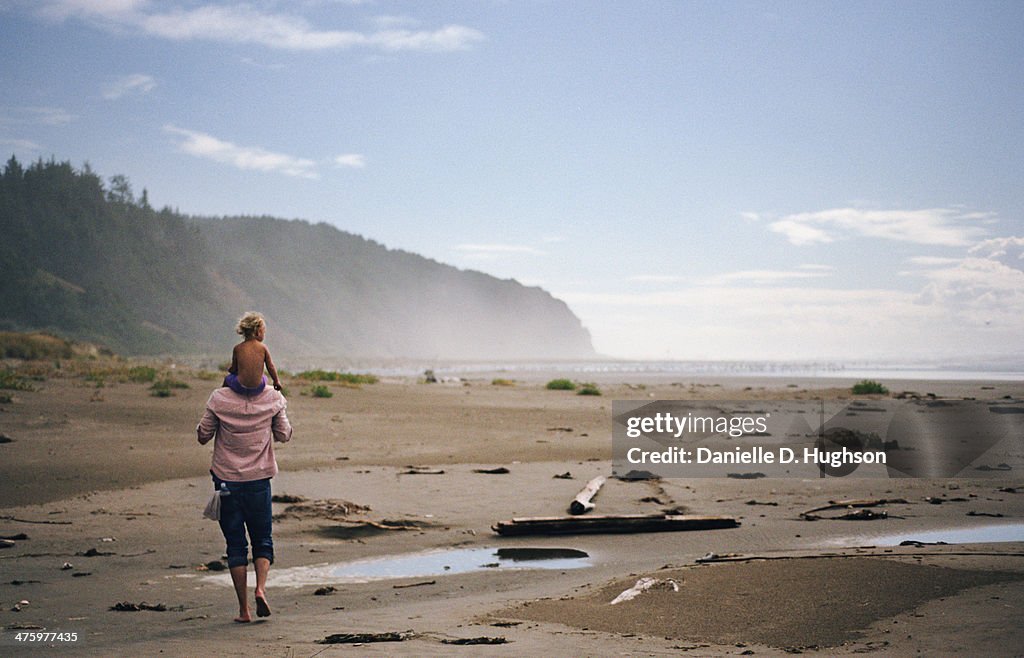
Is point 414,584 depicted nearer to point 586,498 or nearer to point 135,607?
point 135,607

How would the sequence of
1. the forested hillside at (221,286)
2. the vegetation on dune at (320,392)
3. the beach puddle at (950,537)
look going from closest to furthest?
the beach puddle at (950,537)
the vegetation on dune at (320,392)
the forested hillside at (221,286)

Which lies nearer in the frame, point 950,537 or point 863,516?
point 950,537

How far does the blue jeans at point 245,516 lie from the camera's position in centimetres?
649

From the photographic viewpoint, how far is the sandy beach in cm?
558

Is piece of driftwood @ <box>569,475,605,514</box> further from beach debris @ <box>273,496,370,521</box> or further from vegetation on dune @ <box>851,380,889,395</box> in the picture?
vegetation on dune @ <box>851,380,889,395</box>

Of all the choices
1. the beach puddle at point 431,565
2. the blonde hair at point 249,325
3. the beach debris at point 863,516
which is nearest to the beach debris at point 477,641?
the beach puddle at point 431,565

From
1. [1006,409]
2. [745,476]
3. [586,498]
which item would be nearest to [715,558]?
[586,498]

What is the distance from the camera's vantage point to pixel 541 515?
10.8m

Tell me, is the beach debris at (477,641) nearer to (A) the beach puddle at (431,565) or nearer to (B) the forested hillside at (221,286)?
(A) the beach puddle at (431,565)

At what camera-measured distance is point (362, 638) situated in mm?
5527

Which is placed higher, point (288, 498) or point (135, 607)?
point (288, 498)

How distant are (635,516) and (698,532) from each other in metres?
0.73

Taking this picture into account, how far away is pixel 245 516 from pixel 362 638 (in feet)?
5.38

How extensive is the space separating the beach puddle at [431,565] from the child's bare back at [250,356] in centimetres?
223
